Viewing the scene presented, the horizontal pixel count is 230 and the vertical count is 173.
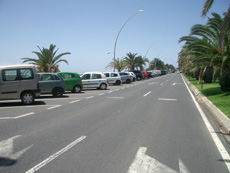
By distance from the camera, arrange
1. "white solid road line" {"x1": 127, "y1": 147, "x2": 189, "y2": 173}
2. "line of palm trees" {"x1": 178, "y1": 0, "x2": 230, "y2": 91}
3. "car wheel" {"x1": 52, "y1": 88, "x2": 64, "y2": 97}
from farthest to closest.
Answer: "car wheel" {"x1": 52, "y1": 88, "x2": 64, "y2": 97}, "line of palm trees" {"x1": 178, "y1": 0, "x2": 230, "y2": 91}, "white solid road line" {"x1": 127, "y1": 147, "x2": 189, "y2": 173}

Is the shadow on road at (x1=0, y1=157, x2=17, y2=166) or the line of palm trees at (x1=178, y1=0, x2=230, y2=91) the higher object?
the line of palm trees at (x1=178, y1=0, x2=230, y2=91)

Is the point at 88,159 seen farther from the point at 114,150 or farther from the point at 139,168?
the point at 139,168

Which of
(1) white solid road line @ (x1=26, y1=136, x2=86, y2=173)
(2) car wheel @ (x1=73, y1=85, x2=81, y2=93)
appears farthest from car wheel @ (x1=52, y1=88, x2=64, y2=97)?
(1) white solid road line @ (x1=26, y1=136, x2=86, y2=173)

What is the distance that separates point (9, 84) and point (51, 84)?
12.6ft

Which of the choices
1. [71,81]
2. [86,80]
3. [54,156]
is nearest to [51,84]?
[71,81]

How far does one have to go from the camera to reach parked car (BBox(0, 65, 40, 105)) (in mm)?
10477

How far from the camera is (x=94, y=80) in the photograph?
20453 mm

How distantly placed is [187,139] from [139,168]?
2.11 metres

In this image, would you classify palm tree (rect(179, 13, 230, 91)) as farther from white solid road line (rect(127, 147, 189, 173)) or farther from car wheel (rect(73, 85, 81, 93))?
white solid road line (rect(127, 147, 189, 173))

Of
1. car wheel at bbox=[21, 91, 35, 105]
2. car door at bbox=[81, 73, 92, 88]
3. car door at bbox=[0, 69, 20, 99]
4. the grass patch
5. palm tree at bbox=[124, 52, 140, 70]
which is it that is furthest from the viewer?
palm tree at bbox=[124, 52, 140, 70]

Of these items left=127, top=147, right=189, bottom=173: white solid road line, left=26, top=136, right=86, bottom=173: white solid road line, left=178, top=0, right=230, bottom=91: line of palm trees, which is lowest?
left=127, top=147, right=189, bottom=173: white solid road line

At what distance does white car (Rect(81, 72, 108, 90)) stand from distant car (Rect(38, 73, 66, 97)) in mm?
5576

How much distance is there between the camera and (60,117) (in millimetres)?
7922

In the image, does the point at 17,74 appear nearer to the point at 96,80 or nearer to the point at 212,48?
the point at 96,80
